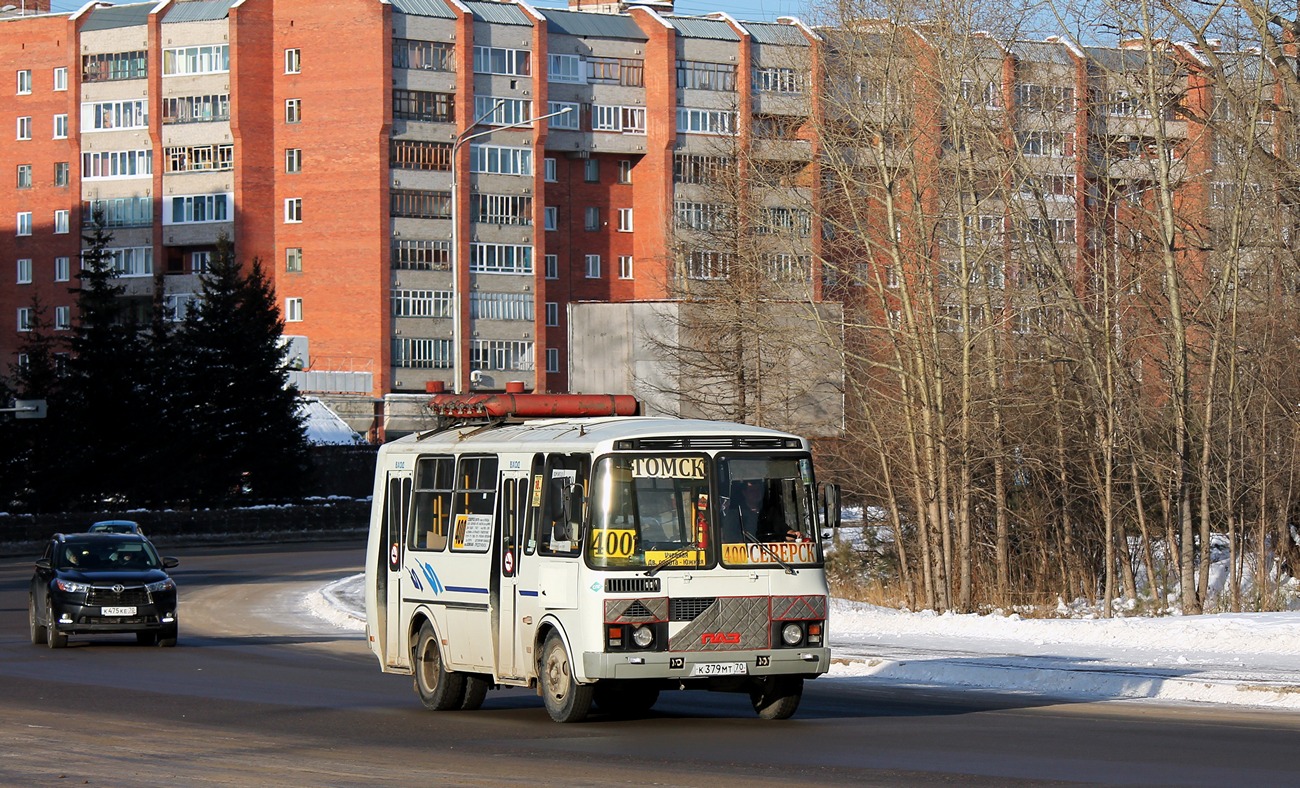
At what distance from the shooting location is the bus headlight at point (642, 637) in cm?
1484

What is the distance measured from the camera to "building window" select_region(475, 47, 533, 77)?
98.5 m

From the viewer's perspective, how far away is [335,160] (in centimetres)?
9794

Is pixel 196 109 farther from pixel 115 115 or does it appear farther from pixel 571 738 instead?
pixel 571 738

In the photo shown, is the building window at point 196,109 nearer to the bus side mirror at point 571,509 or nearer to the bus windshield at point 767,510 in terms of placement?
the bus side mirror at point 571,509

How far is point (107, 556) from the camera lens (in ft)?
90.8

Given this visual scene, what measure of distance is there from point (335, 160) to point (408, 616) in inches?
3250

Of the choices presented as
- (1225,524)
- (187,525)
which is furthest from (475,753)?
(187,525)

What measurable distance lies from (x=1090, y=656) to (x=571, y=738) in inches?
337

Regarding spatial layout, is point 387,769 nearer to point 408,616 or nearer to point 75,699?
point 408,616

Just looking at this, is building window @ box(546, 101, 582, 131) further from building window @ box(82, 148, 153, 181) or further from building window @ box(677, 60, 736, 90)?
building window @ box(82, 148, 153, 181)

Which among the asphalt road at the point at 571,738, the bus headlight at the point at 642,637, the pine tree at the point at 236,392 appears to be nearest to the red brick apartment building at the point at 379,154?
the pine tree at the point at 236,392

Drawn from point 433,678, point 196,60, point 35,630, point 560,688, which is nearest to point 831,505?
point 560,688

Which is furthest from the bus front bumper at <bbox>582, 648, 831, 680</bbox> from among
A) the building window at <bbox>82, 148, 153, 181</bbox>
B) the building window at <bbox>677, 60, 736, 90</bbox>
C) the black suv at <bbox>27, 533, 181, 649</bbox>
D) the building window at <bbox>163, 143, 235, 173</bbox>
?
the building window at <bbox>82, 148, 153, 181</bbox>

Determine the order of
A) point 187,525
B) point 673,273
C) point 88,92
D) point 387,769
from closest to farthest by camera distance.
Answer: point 387,769
point 673,273
point 187,525
point 88,92
